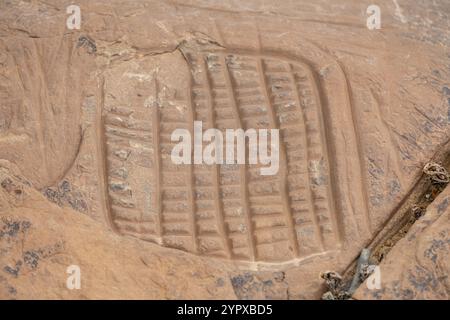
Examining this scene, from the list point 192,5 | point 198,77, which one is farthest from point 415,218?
point 192,5

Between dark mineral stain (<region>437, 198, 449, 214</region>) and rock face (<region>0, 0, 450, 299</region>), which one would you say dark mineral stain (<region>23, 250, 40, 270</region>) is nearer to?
rock face (<region>0, 0, 450, 299</region>)

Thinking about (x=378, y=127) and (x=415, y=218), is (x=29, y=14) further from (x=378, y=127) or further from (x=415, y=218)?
(x=415, y=218)

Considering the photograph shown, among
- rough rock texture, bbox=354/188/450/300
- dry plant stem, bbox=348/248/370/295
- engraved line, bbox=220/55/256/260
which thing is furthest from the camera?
engraved line, bbox=220/55/256/260

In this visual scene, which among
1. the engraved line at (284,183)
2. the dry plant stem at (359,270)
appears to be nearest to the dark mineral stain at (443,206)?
the dry plant stem at (359,270)

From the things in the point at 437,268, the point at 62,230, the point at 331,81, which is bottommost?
the point at 437,268

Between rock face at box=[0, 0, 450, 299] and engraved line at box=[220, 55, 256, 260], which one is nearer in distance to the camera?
rock face at box=[0, 0, 450, 299]

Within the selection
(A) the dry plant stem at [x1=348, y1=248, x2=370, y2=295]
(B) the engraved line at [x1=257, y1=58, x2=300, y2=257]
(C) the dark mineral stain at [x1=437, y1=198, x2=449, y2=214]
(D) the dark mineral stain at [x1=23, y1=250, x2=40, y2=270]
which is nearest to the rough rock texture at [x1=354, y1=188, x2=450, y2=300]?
(C) the dark mineral stain at [x1=437, y1=198, x2=449, y2=214]
